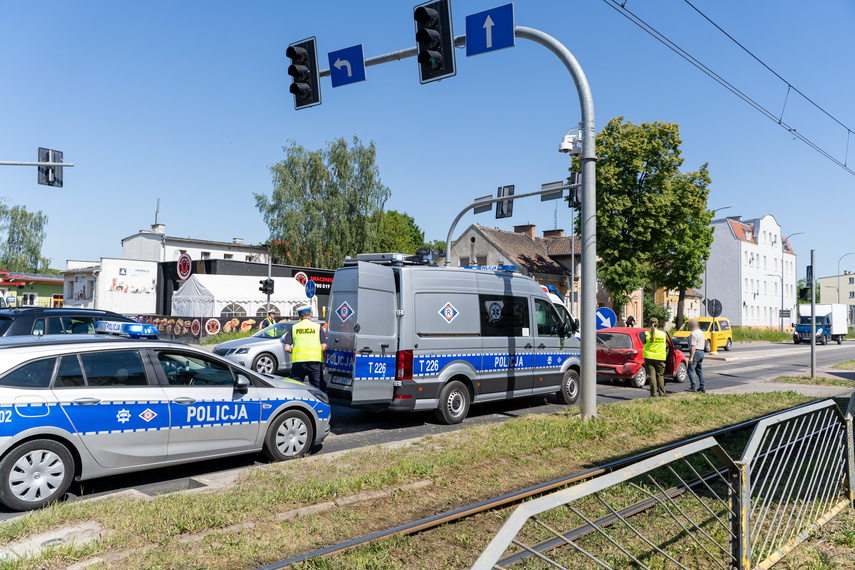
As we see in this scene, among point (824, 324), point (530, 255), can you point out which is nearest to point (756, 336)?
point (824, 324)

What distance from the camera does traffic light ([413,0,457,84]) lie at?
8.48m

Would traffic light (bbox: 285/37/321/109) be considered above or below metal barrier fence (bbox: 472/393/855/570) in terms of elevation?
above

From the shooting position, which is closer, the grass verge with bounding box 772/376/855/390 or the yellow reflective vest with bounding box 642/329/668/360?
the yellow reflective vest with bounding box 642/329/668/360

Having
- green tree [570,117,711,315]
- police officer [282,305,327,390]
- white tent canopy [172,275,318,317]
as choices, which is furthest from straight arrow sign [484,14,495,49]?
green tree [570,117,711,315]

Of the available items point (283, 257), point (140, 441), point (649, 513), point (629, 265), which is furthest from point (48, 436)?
point (283, 257)

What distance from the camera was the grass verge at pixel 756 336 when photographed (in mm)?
52531

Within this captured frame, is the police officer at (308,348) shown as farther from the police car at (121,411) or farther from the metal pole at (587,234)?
the metal pole at (587,234)

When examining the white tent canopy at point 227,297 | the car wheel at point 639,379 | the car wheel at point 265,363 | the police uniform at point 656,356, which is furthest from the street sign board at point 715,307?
the white tent canopy at point 227,297

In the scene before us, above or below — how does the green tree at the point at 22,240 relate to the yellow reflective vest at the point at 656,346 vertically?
above

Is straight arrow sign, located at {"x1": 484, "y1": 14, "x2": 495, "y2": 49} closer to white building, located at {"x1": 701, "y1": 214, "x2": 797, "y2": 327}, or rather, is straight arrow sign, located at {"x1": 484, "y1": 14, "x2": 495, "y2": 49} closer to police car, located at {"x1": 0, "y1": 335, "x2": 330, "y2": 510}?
police car, located at {"x1": 0, "y1": 335, "x2": 330, "y2": 510}

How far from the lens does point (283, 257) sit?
51.6 meters

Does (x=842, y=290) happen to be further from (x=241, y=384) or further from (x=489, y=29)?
(x=241, y=384)

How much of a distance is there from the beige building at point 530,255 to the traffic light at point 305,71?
3594 cm

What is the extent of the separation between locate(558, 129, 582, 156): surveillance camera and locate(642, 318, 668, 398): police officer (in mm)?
4790
